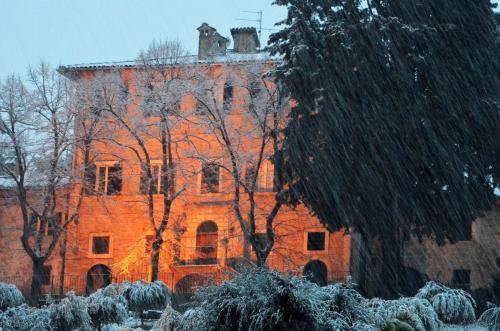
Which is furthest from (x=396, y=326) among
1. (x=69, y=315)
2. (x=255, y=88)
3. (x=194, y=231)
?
(x=194, y=231)

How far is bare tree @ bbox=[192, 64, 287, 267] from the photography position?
31156 mm

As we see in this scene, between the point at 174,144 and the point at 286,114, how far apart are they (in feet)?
21.0

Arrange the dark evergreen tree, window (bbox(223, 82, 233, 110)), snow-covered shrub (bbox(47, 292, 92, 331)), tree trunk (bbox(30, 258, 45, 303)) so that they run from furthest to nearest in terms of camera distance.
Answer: window (bbox(223, 82, 233, 110)), tree trunk (bbox(30, 258, 45, 303)), the dark evergreen tree, snow-covered shrub (bbox(47, 292, 92, 331))

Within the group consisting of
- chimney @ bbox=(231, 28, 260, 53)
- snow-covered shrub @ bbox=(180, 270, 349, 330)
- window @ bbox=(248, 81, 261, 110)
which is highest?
chimney @ bbox=(231, 28, 260, 53)

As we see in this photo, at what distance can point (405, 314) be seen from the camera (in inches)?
609

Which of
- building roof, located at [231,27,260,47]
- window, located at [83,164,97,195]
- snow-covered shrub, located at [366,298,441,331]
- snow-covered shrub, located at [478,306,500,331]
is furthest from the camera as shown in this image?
building roof, located at [231,27,260,47]

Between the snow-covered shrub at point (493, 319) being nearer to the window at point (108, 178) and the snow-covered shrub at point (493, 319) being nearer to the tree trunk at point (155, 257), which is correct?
the tree trunk at point (155, 257)

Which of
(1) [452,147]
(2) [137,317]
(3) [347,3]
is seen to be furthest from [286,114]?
(2) [137,317]

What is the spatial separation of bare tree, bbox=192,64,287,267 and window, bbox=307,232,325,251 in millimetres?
2299

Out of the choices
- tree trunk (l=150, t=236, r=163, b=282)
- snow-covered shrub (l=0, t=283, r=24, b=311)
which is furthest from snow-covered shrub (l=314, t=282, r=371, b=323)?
tree trunk (l=150, t=236, r=163, b=282)

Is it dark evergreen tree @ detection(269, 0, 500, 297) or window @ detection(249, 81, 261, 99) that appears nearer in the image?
dark evergreen tree @ detection(269, 0, 500, 297)

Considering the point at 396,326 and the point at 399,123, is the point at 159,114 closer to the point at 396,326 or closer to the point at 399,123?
the point at 399,123

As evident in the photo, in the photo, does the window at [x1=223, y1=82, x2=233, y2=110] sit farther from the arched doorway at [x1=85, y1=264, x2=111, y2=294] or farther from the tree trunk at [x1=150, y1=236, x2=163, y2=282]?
the arched doorway at [x1=85, y1=264, x2=111, y2=294]

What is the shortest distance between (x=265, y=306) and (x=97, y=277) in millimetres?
27178
